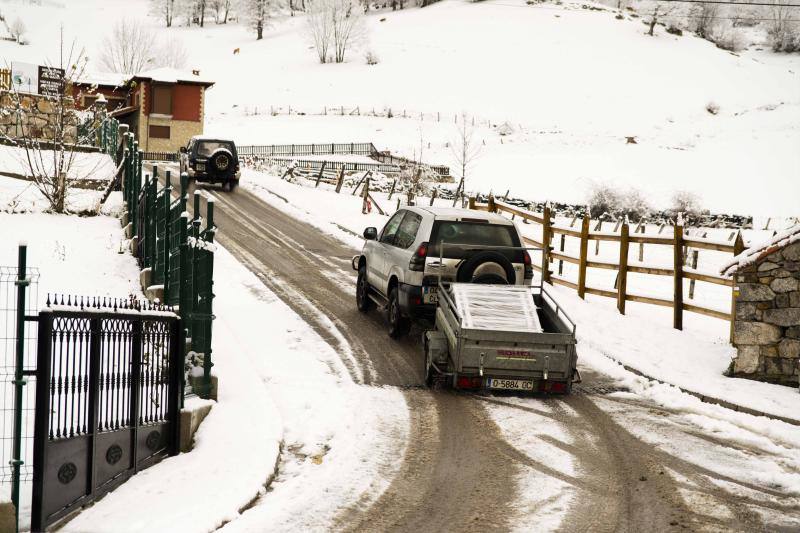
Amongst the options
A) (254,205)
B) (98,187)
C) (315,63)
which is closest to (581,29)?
(315,63)

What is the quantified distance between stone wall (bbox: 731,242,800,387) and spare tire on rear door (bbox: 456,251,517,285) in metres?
3.31

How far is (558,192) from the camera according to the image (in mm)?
53062

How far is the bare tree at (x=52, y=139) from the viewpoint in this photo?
17.1m

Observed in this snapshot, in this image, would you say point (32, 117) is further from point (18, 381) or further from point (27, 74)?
point (18, 381)

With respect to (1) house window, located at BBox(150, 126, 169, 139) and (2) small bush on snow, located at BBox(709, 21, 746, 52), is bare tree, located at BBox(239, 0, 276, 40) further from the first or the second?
(1) house window, located at BBox(150, 126, 169, 139)

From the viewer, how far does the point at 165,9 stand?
4820 inches

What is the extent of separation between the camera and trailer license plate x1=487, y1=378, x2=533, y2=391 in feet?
33.0

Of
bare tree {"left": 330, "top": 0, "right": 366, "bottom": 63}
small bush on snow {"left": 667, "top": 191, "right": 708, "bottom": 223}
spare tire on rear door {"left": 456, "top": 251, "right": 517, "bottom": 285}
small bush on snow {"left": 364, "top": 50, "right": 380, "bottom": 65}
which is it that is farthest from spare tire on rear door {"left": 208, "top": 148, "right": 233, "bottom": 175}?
bare tree {"left": 330, "top": 0, "right": 366, "bottom": 63}

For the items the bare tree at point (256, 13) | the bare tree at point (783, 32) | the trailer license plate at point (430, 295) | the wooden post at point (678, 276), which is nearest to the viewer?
the trailer license plate at point (430, 295)

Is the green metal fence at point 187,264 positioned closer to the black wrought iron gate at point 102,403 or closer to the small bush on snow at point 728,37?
the black wrought iron gate at point 102,403

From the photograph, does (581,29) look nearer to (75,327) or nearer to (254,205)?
(254,205)

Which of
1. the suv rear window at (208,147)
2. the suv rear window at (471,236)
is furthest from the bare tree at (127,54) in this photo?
the suv rear window at (471,236)

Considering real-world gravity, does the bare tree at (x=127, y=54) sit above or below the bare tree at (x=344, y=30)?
below

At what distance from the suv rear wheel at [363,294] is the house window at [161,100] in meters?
42.9
